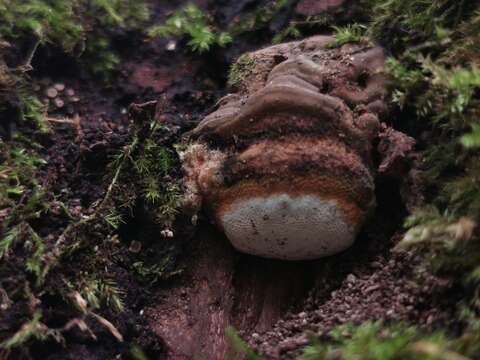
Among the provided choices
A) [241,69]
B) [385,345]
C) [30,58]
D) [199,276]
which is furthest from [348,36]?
[30,58]

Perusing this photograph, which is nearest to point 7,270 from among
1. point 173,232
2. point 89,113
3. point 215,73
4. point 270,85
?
point 173,232

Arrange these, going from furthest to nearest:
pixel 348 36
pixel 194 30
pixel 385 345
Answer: pixel 194 30, pixel 348 36, pixel 385 345

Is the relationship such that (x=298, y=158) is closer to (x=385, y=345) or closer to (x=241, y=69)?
(x=241, y=69)

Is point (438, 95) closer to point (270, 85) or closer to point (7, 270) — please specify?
point (270, 85)

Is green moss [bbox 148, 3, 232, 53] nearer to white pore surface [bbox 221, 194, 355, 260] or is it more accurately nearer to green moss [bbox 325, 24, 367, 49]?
green moss [bbox 325, 24, 367, 49]

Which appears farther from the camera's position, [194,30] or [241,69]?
[194,30]

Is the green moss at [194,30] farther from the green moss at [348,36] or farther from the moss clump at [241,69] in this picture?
the green moss at [348,36]

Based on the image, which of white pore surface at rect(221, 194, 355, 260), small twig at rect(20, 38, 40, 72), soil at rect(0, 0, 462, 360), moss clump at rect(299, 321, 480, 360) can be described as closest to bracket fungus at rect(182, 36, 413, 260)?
white pore surface at rect(221, 194, 355, 260)
